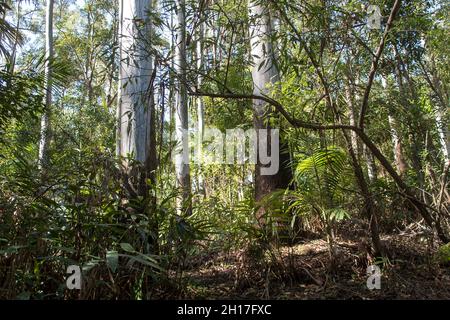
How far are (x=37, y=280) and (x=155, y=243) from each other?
808 millimetres

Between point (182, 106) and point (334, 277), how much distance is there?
468cm

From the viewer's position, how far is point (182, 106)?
7.07 m

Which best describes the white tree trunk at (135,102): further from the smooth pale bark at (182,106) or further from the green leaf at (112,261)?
the green leaf at (112,261)

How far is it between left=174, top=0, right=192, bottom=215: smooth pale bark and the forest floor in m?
0.69

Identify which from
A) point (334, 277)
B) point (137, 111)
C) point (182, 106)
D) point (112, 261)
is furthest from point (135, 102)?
point (182, 106)

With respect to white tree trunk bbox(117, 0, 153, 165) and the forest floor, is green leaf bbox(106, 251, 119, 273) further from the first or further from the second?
white tree trunk bbox(117, 0, 153, 165)

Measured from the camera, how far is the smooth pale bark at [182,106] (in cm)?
288

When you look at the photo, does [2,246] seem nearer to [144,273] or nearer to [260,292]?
[144,273]

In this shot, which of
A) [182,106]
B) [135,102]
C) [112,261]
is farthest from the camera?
[182,106]

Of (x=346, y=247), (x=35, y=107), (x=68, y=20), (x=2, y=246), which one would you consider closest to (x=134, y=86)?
(x=35, y=107)

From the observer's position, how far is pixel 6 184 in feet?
9.57

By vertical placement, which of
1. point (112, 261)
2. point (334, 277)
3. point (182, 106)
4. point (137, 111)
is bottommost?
point (334, 277)

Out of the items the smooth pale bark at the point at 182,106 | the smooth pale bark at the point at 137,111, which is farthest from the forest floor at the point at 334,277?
the smooth pale bark at the point at 137,111

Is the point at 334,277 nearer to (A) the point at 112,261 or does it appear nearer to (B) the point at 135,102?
(A) the point at 112,261
